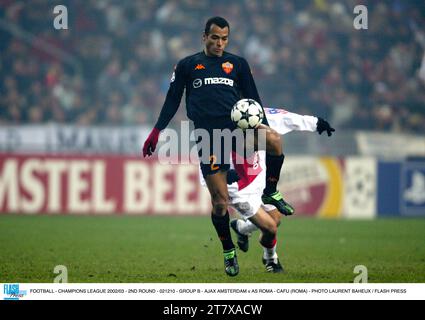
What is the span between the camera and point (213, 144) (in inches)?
343

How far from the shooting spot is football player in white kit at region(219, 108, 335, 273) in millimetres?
9203

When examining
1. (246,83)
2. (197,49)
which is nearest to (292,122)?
(246,83)

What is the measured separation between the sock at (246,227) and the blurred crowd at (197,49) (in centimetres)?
896

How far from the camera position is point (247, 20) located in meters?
21.4

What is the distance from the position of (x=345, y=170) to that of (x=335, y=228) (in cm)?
264

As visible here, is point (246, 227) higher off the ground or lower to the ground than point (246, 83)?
lower

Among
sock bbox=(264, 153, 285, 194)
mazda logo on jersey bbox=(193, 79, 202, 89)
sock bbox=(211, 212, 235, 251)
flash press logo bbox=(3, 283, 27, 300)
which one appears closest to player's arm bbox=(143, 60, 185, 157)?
mazda logo on jersey bbox=(193, 79, 202, 89)

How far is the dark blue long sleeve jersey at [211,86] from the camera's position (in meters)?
8.70

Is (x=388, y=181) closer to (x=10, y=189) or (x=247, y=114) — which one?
(x=10, y=189)

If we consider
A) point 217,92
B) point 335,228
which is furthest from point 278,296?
point 335,228

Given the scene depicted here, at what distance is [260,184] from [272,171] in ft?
0.60

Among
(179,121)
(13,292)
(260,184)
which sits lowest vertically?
(13,292)

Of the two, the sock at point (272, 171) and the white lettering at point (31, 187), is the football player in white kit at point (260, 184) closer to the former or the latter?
the sock at point (272, 171)
